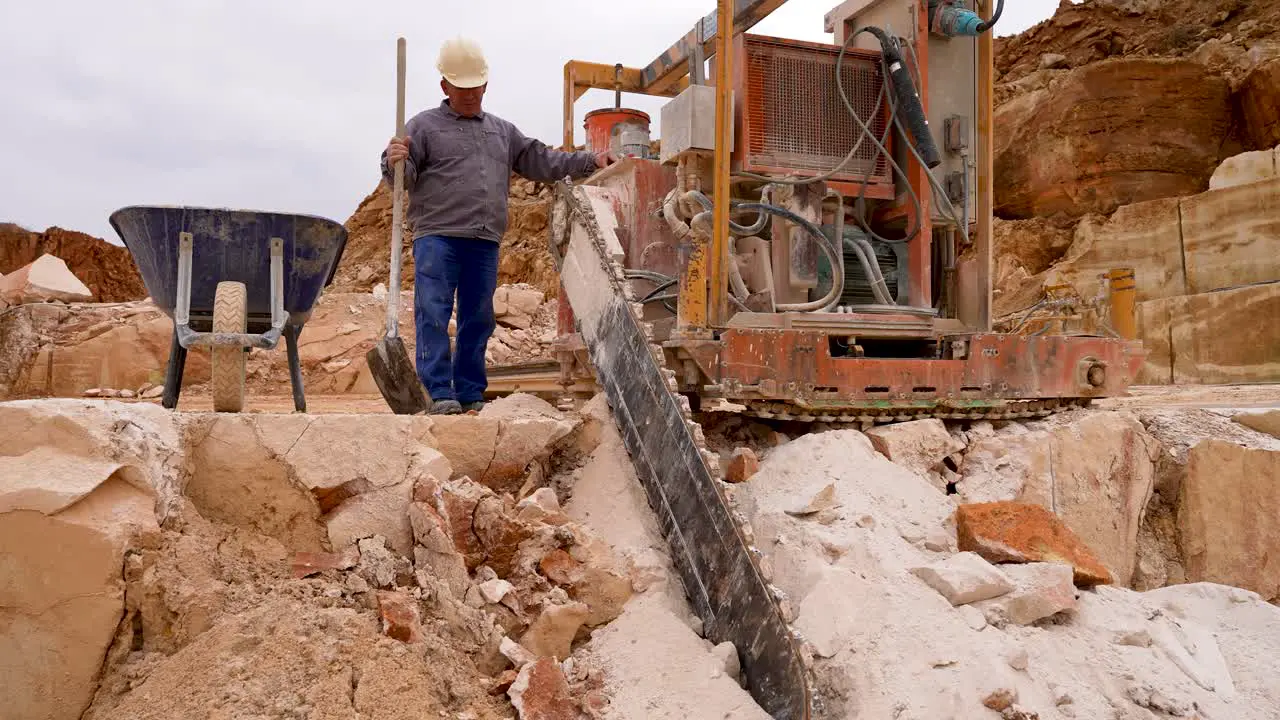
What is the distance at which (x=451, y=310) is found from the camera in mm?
4180

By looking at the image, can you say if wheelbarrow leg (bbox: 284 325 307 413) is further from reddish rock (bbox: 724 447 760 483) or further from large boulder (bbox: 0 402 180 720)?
reddish rock (bbox: 724 447 760 483)

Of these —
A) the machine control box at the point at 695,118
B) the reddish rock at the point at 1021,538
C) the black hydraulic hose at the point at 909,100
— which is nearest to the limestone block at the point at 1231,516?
the reddish rock at the point at 1021,538

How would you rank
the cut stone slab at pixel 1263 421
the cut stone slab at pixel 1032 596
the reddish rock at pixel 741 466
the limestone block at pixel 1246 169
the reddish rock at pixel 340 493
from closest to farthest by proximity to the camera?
the cut stone slab at pixel 1032 596, the reddish rock at pixel 340 493, the reddish rock at pixel 741 466, the cut stone slab at pixel 1263 421, the limestone block at pixel 1246 169

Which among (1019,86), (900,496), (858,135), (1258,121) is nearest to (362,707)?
(900,496)

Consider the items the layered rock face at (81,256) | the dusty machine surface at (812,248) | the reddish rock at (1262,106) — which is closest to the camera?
the dusty machine surface at (812,248)

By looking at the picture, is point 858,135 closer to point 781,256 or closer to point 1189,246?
point 781,256

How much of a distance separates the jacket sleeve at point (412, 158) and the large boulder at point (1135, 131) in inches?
581

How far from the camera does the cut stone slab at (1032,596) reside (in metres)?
2.58

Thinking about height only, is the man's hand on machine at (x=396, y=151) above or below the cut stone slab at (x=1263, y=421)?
above

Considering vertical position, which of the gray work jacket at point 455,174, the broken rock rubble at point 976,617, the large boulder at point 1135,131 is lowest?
the broken rock rubble at point 976,617

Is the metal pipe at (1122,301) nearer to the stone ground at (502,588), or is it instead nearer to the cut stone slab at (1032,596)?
the stone ground at (502,588)

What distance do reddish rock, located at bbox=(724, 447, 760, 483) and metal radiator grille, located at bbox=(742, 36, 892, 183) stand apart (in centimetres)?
141

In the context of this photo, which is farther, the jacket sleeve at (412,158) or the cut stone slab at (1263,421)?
the cut stone slab at (1263,421)

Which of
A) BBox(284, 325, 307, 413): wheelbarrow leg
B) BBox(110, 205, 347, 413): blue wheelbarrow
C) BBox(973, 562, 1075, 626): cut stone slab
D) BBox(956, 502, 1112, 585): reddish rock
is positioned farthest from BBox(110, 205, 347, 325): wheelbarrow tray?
BBox(973, 562, 1075, 626): cut stone slab
